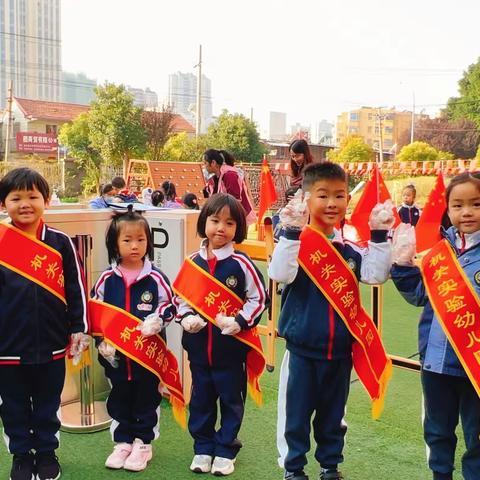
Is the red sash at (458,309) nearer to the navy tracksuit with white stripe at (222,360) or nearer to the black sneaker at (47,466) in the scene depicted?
the navy tracksuit with white stripe at (222,360)

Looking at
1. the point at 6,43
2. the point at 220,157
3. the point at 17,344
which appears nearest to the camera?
the point at 17,344

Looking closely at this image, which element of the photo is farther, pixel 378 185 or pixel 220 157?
pixel 220 157

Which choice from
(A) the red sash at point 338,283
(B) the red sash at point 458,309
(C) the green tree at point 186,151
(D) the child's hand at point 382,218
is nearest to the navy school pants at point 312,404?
(A) the red sash at point 338,283

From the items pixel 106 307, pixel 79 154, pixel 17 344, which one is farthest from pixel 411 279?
pixel 79 154

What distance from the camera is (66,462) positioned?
125 inches

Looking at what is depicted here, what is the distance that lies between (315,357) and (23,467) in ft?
4.92

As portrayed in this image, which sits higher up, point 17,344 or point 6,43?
point 6,43

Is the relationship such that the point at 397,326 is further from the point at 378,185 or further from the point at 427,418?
the point at 427,418

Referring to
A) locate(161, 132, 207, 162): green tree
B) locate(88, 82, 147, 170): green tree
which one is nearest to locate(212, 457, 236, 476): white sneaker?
locate(88, 82, 147, 170): green tree

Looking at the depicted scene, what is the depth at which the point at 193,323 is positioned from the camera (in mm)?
2936

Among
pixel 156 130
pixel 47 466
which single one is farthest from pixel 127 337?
pixel 156 130

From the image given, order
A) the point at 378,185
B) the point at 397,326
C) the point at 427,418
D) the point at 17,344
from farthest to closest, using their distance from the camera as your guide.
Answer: the point at 397,326 → the point at 378,185 → the point at 17,344 → the point at 427,418

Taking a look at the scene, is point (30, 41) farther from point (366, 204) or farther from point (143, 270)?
point (143, 270)

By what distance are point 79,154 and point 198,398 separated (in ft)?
101
